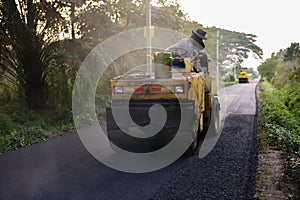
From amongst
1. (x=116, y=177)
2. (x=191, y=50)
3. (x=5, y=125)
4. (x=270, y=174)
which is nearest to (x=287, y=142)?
(x=270, y=174)

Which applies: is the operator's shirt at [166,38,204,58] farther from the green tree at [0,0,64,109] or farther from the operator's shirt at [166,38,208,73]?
the green tree at [0,0,64,109]

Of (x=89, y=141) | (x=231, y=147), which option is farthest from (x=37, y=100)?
(x=231, y=147)

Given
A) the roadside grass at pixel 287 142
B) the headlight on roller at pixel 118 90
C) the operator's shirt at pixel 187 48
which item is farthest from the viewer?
the operator's shirt at pixel 187 48

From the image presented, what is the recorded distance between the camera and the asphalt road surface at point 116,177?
177 inches

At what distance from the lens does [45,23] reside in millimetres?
10836

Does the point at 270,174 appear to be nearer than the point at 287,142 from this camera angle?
Yes

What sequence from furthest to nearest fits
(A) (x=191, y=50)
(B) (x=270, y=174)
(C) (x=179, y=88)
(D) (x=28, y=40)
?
(D) (x=28, y=40)
(A) (x=191, y=50)
(C) (x=179, y=88)
(B) (x=270, y=174)

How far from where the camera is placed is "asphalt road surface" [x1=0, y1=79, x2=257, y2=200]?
4.50 m

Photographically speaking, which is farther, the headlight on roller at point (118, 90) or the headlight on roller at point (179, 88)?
the headlight on roller at point (118, 90)

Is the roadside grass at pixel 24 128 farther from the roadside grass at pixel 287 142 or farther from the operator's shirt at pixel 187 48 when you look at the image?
the roadside grass at pixel 287 142

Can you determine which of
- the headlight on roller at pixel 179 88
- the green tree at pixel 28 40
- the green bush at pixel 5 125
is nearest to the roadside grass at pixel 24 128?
the green bush at pixel 5 125

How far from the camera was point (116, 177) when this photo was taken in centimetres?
525

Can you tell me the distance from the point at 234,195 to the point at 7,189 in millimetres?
3029

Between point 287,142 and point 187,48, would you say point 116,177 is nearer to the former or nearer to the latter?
point 187,48
